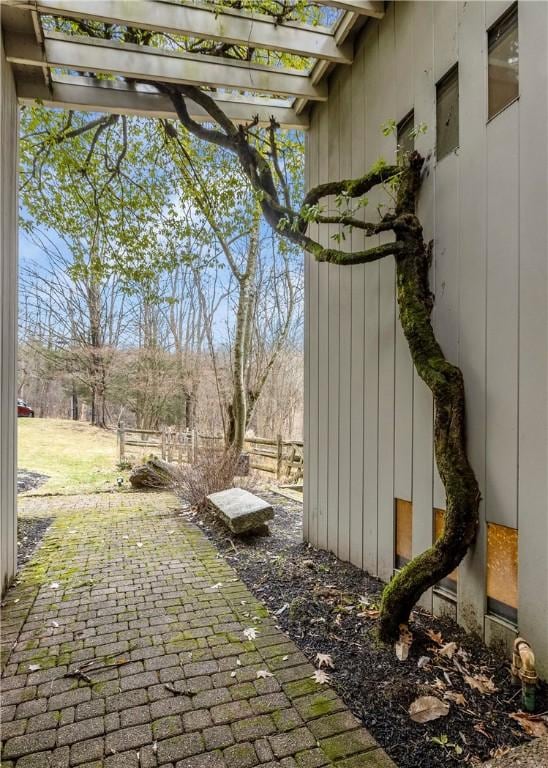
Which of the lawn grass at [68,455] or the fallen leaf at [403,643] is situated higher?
the fallen leaf at [403,643]

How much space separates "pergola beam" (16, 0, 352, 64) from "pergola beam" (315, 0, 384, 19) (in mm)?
417

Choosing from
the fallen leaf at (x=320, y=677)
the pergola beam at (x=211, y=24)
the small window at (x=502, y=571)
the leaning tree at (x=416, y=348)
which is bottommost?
the fallen leaf at (x=320, y=677)

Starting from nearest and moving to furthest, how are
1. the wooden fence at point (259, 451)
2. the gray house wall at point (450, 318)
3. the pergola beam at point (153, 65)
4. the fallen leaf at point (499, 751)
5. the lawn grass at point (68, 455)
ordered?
the fallen leaf at point (499, 751) → the gray house wall at point (450, 318) → the pergola beam at point (153, 65) → the lawn grass at point (68, 455) → the wooden fence at point (259, 451)

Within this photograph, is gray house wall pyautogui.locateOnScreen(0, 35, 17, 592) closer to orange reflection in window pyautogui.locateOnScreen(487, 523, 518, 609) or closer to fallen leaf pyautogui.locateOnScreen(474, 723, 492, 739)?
fallen leaf pyautogui.locateOnScreen(474, 723, 492, 739)

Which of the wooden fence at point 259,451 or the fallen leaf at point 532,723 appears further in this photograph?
the wooden fence at point 259,451

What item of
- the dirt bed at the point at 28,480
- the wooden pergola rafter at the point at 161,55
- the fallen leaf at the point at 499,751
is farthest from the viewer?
the dirt bed at the point at 28,480

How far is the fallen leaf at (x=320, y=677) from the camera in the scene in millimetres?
2139

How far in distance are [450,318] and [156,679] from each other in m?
2.66

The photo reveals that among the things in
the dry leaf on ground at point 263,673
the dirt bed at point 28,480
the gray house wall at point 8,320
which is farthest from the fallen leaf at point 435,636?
the dirt bed at point 28,480

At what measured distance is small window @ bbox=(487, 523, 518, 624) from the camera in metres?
2.18

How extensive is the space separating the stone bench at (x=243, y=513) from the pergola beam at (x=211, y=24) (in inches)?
172

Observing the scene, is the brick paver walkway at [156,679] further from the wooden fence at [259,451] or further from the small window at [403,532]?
the wooden fence at [259,451]

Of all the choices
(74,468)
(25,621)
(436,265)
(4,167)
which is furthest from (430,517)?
(74,468)

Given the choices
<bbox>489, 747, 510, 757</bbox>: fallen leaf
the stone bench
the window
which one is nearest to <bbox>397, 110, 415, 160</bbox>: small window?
the window
